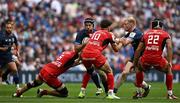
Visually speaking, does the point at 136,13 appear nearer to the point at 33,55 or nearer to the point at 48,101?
the point at 33,55

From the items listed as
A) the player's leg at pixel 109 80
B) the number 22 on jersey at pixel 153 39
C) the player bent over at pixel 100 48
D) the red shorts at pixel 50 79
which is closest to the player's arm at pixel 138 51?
the number 22 on jersey at pixel 153 39

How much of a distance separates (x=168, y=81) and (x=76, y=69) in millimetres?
14763

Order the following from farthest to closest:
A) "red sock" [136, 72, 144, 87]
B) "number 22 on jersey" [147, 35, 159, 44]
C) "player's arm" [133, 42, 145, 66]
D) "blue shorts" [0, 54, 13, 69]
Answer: "blue shorts" [0, 54, 13, 69], "red sock" [136, 72, 144, 87], "player's arm" [133, 42, 145, 66], "number 22 on jersey" [147, 35, 159, 44]

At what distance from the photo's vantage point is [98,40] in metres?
21.3

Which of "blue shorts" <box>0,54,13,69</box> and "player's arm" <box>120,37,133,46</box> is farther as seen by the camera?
"blue shorts" <box>0,54,13,69</box>

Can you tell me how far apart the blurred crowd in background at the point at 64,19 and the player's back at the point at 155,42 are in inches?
566

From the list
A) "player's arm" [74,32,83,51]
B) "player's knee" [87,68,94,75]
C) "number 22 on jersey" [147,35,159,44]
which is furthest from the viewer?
"player's knee" [87,68,94,75]

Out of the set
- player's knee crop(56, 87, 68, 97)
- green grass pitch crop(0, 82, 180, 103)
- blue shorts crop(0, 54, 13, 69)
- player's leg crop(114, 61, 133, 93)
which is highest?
blue shorts crop(0, 54, 13, 69)

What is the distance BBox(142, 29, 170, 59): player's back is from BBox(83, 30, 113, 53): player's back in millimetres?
1016

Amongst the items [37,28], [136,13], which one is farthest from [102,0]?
[37,28]

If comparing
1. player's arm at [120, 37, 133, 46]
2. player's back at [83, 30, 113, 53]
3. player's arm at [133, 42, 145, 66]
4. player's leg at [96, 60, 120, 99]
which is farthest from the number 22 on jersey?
player's leg at [96, 60, 120, 99]

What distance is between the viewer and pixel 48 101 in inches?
792

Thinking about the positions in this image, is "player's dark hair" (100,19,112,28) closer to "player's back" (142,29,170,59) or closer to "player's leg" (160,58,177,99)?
"player's back" (142,29,170,59)

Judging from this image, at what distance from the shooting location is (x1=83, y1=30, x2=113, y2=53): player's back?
69.9ft
